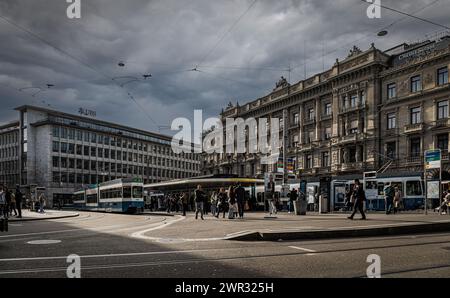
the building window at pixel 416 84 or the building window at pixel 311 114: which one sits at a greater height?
the building window at pixel 416 84

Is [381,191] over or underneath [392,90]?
underneath

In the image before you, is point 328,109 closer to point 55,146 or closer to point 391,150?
point 391,150

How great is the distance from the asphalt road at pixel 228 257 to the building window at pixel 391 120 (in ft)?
117

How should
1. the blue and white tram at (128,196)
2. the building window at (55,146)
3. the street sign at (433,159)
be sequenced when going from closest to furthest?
the street sign at (433,159) < the blue and white tram at (128,196) < the building window at (55,146)

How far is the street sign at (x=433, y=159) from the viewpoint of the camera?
66.3ft

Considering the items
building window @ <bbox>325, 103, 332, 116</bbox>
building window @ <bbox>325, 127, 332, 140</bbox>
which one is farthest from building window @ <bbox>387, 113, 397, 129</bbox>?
building window @ <bbox>325, 103, 332, 116</bbox>

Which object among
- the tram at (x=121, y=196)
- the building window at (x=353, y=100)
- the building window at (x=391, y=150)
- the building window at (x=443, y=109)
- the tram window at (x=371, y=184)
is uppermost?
the building window at (x=353, y=100)

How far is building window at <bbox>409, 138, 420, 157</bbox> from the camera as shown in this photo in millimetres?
40875

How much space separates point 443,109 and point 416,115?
10.2ft

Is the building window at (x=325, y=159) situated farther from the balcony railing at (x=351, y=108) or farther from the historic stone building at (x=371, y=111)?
the balcony railing at (x=351, y=108)

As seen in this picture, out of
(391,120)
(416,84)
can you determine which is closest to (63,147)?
(391,120)

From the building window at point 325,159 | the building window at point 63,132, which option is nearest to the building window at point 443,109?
the building window at point 325,159

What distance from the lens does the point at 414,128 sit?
134 ft
